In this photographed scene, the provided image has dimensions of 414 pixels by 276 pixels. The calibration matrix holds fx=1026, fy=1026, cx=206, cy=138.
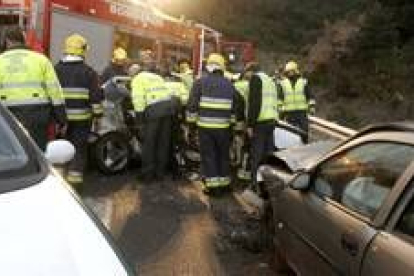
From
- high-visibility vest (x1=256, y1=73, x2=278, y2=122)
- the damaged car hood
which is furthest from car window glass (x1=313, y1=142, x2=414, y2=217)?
high-visibility vest (x1=256, y1=73, x2=278, y2=122)

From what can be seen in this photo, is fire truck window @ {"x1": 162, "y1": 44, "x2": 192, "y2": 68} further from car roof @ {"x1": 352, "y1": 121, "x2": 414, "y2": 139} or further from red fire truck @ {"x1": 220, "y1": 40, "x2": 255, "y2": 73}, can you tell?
car roof @ {"x1": 352, "y1": 121, "x2": 414, "y2": 139}

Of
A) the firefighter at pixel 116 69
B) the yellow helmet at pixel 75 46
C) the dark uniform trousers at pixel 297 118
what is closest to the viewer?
the yellow helmet at pixel 75 46

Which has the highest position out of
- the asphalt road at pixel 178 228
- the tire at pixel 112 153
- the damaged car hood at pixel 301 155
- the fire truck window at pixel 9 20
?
the fire truck window at pixel 9 20

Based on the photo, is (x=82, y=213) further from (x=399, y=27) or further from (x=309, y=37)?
(x=309, y=37)

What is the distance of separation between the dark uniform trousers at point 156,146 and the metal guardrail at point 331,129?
2.22 meters

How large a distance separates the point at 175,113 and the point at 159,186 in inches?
43.2

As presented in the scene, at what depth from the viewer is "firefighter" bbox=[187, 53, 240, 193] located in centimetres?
1230

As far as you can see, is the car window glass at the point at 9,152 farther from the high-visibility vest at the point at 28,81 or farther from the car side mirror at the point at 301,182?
the high-visibility vest at the point at 28,81

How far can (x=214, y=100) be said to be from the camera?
12289mm

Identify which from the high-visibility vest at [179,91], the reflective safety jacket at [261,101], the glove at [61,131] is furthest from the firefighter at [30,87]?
the high-visibility vest at [179,91]

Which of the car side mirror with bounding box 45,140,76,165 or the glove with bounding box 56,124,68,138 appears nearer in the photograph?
the car side mirror with bounding box 45,140,76,165

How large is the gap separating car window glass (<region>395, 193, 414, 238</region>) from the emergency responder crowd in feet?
16.7

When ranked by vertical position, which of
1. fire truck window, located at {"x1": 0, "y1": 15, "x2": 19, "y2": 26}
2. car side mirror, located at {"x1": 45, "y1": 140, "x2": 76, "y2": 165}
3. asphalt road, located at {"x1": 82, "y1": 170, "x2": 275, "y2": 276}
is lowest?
asphalt road, located at {"x1": 82, "y1": 170, "x2": 275, "y2": 276}

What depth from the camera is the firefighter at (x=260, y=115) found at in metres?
12.5
